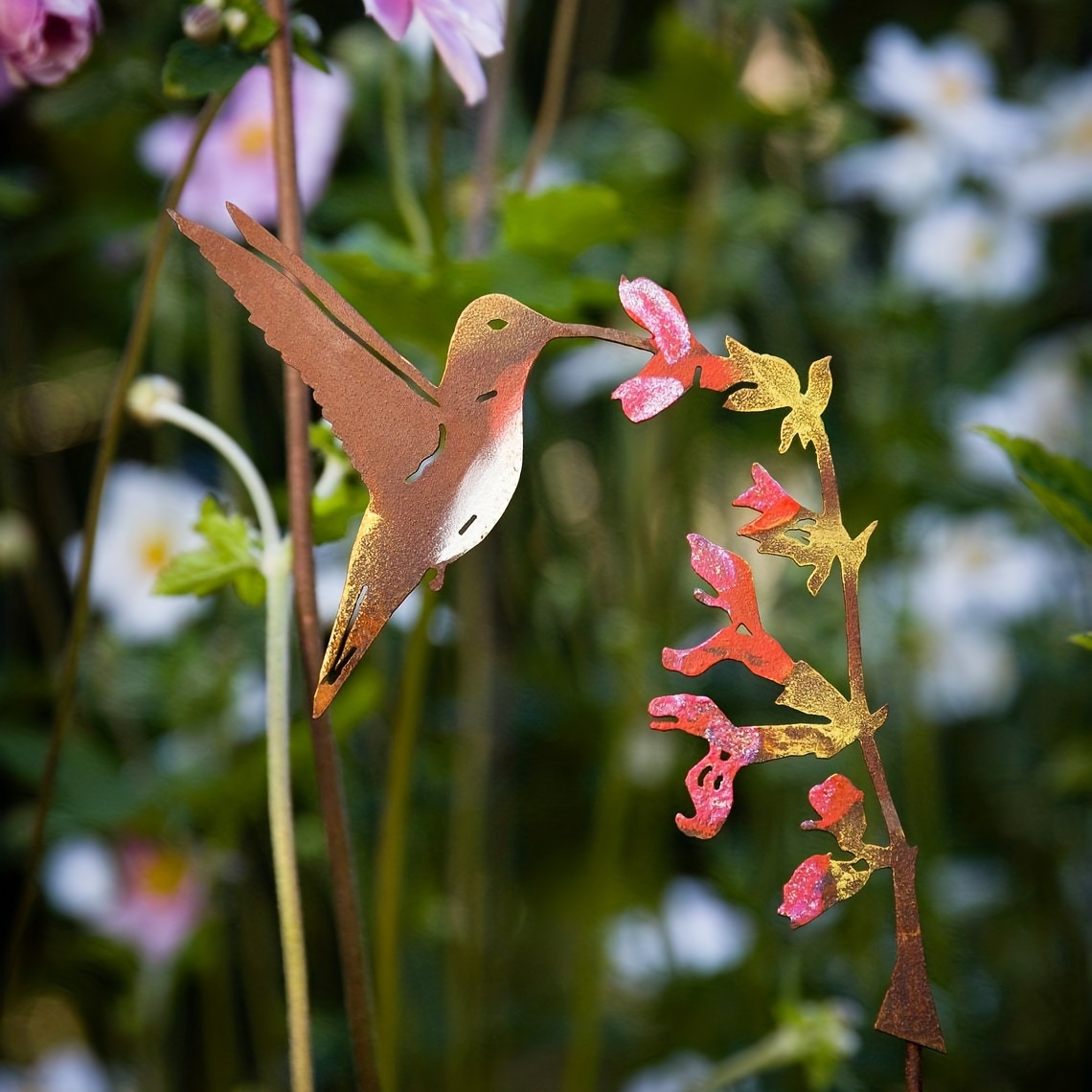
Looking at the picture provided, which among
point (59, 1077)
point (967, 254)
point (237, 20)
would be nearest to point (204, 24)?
point (237, 20)

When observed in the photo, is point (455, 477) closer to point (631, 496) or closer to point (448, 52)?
point (448, 52)

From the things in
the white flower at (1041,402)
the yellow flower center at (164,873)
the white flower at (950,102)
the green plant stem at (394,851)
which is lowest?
the white flower at (1041,402)

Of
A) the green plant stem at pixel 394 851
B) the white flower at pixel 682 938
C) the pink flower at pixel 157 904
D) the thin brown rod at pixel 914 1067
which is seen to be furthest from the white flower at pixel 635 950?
the thin brown rod at pixel 914 1067

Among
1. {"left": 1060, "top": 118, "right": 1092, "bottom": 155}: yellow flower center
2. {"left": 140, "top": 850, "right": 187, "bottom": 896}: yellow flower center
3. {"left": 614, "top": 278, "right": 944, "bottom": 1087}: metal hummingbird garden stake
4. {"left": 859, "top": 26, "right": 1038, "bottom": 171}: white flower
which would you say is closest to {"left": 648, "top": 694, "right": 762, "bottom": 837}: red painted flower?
{"left": 614, "top": 278, "right": 944, "bottom": 1087}: metal hummingbird garden stake

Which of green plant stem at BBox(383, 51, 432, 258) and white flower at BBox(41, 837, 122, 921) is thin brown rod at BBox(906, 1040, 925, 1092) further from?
white flower at BBox(41, 837, 122, 921)

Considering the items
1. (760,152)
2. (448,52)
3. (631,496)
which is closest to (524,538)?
(631,496)

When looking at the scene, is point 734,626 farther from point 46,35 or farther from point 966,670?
point 966,670

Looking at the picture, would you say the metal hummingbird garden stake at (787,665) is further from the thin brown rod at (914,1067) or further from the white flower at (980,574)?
the white flower at (980,574)
